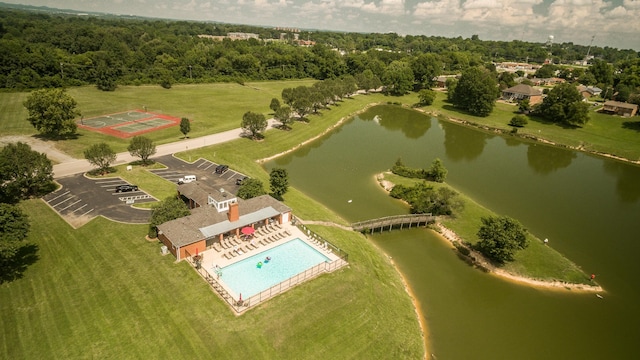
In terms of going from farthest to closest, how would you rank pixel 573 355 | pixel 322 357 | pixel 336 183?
pixel 336 183 < pixel 573 355 < pixel 322 357

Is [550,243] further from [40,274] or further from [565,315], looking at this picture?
[40,274]

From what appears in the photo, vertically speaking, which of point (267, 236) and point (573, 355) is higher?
point (267, 236)

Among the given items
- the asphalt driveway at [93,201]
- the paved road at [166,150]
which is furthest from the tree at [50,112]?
the asphalt driveway at [93,201]

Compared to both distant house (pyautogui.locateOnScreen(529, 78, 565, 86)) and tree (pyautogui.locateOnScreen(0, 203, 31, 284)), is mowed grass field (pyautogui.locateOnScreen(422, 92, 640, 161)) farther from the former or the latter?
tree (pyautogui.locateOnScreen(0, 203, 31, 284))

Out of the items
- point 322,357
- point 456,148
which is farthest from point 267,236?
point 456,148

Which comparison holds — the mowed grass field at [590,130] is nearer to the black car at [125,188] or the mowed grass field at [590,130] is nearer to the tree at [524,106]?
the tree at [524,106]
